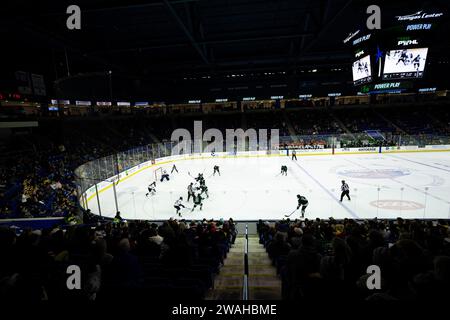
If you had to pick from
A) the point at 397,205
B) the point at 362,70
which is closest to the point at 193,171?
the point at 362,70

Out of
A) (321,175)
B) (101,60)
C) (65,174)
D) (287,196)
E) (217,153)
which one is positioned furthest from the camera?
(217,153)

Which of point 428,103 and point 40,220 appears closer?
point 40,220

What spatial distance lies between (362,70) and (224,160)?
15.8m

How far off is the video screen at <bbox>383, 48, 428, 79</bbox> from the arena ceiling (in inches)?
76.7

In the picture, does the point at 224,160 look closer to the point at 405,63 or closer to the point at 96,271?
the point at 405,63

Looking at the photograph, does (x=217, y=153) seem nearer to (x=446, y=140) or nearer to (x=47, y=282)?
(x=446, y=140)

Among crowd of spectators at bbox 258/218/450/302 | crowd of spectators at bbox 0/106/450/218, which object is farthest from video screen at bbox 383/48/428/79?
crowd of spectators at bbox 0/106/450/218

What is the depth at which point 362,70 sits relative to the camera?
11594 mm

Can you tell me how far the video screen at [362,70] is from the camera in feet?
35.9

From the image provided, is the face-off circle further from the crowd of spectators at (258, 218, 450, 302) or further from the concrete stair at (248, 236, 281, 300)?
the crowd of spectators at (258, 218, 450, 302)

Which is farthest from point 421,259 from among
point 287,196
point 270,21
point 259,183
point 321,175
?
point 270,21

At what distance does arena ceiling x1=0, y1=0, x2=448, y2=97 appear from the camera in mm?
14198

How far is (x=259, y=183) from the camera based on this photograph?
15875mm
